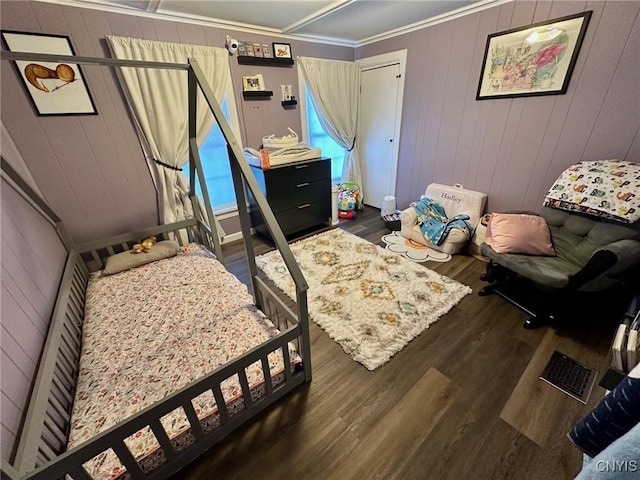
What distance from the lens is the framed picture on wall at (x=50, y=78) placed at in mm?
1699

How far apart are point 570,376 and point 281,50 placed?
372 centimetres

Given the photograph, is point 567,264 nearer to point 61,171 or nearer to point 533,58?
point 533,58

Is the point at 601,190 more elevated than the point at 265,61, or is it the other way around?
the point at 265,61

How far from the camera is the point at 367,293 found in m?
2.16

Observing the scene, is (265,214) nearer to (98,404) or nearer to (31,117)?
(98,404)

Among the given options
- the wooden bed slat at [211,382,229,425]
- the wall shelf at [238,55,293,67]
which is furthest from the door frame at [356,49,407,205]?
the wooden bed slat at [211,382,229,425]

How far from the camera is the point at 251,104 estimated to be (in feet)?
9.24

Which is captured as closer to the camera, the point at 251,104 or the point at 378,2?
the point at 378,2

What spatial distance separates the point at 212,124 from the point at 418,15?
2352mm

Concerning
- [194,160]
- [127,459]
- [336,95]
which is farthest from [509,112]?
[127,459]

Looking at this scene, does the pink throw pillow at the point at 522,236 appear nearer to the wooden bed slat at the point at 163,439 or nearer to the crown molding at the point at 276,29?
the crown molding at the point at 276,29

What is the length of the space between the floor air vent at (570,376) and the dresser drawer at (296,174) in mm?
2564

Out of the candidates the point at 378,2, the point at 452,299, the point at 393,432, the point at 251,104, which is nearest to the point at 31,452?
the point at 393,432

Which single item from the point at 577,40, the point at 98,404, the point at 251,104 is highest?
the point at 577,40
